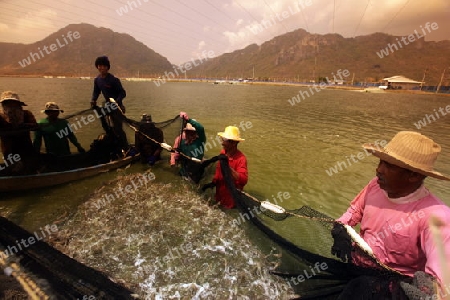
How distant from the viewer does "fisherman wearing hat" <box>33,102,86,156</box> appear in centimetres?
652

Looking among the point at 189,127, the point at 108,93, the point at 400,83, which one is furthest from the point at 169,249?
the point at 400,83

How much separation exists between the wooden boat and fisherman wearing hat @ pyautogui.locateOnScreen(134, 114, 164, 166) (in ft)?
1.63

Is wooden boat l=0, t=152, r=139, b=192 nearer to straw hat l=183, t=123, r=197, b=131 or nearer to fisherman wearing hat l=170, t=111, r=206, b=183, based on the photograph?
fisherman wearing hat l=170, t=111, r=206, b=183

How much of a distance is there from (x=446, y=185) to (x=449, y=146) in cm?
805

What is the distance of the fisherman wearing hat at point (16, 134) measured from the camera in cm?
562

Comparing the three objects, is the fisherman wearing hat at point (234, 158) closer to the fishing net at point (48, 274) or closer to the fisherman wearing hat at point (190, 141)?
the fisherman wearing hat at point (190, 141)

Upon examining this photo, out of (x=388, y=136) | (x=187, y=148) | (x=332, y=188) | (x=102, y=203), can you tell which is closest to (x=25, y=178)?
(x=102, y=203)

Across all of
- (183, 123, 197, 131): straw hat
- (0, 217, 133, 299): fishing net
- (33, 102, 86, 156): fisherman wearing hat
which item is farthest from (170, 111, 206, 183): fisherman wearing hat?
(0, 217, 133, 299): fishing net

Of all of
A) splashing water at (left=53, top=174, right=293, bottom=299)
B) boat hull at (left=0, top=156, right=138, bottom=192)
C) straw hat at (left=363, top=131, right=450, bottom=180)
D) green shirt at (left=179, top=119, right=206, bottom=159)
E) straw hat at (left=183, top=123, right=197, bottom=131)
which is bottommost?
splashing water at (left=53, top=174, right=293, bottom=299)

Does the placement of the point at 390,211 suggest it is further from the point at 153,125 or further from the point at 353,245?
the point at 153,125

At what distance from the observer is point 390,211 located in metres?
2.32

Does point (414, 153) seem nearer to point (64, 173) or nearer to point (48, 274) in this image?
point (48, 274)

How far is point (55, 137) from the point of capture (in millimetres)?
7098

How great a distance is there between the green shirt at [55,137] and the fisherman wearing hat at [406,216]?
7.45 meters
